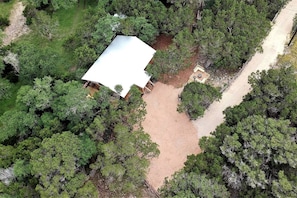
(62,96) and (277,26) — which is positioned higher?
(277,26)

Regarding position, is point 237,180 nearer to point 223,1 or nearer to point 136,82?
point 136,82

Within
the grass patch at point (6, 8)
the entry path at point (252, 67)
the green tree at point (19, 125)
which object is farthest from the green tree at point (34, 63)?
the entry path at point (252, 67)

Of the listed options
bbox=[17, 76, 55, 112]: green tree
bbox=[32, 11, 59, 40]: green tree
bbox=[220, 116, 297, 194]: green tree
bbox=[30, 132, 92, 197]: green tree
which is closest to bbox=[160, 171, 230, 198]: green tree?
bbox=[220, 116, 297, 194]: green tree

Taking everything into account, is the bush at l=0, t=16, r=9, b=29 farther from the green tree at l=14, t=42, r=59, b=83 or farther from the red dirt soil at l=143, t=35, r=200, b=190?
the red dirt soil at l=143, t=35, r=200, b=190

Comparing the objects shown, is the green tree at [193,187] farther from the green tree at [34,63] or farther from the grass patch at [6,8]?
the grass patch at [6,8]

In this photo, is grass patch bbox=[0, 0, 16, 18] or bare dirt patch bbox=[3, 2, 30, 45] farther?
grass patch bbox=[0, 0, 16, 18]

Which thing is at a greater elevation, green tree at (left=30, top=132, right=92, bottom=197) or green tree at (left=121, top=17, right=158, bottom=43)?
green tree at (left=121, top=17, right=158, bottom=43)

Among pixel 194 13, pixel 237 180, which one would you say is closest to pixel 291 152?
pixel 237 180
